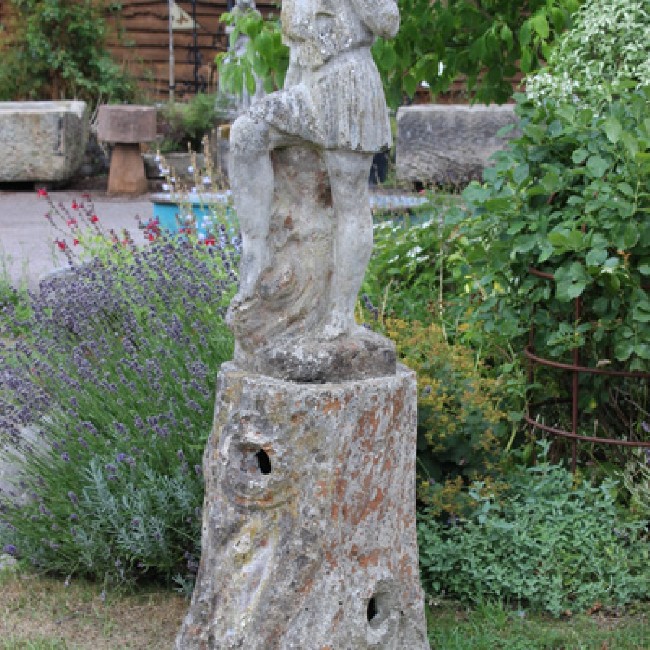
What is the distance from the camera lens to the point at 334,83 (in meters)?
3.49

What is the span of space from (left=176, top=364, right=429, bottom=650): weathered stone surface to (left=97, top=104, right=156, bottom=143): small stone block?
10.4m

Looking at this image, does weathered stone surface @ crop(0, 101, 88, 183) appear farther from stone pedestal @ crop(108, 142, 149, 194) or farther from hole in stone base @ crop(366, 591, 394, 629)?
hole in stone base @ crop(366, 591, 394, 629)

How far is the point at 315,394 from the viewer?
3482 mm

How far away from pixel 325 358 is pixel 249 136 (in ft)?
2.34

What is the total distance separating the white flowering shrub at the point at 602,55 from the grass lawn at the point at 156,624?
218 centimetres

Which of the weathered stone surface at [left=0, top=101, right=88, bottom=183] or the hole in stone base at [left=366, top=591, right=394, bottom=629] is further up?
the weathered stone surface at [left=0, top=101, right=88, bottom=183]

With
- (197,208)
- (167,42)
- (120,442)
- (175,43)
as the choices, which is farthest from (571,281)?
(167,42)

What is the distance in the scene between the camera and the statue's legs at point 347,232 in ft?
11.7

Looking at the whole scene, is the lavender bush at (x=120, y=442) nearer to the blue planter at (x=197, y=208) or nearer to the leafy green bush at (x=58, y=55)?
the blue planter at (x=197, y=208)

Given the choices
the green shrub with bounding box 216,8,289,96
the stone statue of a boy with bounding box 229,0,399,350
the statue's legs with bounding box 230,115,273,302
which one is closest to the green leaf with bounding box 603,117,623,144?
the stone statue of a boy with bounding box 229,0,399,350

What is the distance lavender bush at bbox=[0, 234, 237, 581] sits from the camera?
4.43 meters

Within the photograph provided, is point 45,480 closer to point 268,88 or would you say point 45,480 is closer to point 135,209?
point 268,88

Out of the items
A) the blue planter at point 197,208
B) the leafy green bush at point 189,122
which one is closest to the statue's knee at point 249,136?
the blue planter at point 197,208

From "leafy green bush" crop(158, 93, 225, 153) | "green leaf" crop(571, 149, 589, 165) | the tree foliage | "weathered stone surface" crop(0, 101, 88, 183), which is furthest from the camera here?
"leafy green bush" crop(158, 93, 225, 153)
